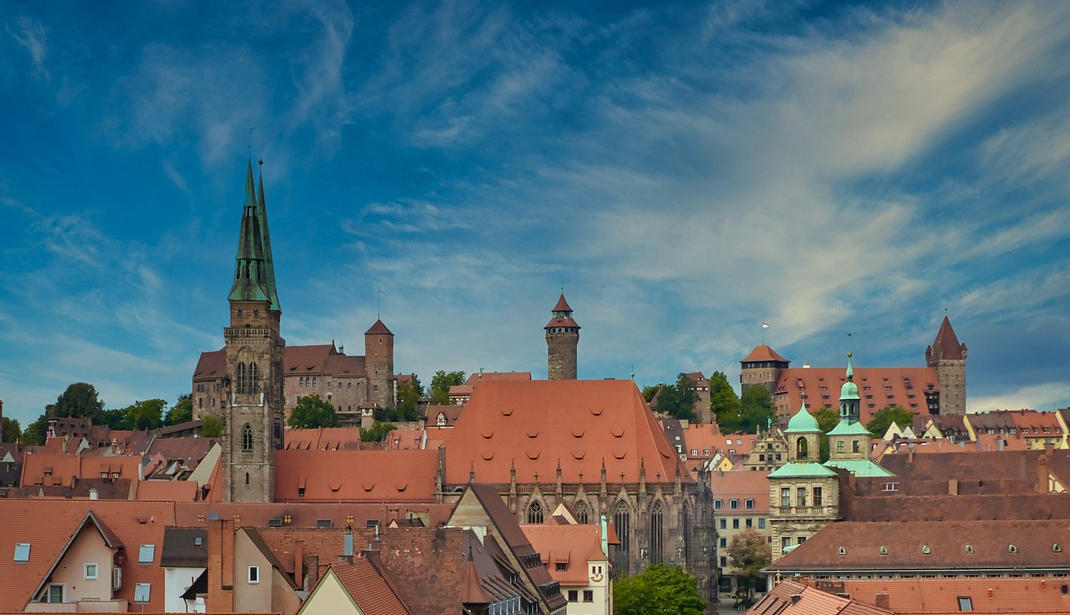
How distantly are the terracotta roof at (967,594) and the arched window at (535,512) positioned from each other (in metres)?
45.9

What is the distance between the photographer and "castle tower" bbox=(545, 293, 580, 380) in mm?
174250

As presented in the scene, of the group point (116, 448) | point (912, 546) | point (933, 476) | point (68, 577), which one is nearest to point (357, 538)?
point (68, 577)

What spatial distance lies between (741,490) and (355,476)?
52.4 metres

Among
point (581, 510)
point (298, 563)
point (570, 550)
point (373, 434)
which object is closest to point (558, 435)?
point (581, 510)

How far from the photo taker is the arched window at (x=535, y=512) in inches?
4530

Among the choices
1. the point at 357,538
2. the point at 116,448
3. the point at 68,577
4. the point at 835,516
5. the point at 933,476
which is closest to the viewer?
the point at 357,538

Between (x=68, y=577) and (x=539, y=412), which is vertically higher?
(x=539, y=412)

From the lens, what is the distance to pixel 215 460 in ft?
470

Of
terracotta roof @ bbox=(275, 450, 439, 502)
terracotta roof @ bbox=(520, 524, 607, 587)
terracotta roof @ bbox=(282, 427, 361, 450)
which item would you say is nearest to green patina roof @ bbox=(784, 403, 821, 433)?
terracotta roof @ bbox=(275, 450, 439, 502)

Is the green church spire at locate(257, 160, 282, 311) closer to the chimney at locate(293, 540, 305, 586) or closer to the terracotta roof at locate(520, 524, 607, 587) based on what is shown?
the terracotta roof at locate(520, 524, 607, 587)

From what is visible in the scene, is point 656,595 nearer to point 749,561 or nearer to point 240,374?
point 240,374

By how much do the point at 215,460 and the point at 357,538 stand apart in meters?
89.0

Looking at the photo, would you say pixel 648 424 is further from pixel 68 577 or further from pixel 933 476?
pixel 68 577

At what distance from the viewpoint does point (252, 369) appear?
387 ft
